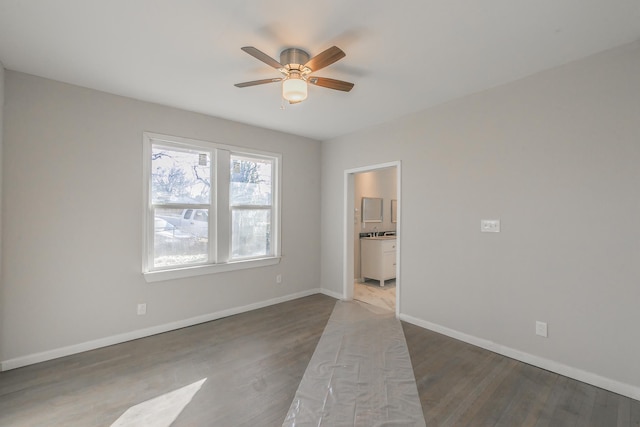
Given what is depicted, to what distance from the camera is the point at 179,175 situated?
137 inches

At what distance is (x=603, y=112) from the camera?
88.5 inches

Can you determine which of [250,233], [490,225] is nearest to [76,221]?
[250,233]

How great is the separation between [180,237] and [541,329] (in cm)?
392

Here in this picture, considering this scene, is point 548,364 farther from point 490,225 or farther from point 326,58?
point 326,58

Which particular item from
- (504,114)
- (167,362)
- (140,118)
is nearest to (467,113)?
(504,114)

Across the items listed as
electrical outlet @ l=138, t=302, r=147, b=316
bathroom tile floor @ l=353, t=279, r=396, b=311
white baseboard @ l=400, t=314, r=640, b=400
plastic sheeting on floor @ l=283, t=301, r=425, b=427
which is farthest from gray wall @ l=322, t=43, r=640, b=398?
electrical outlet @ l=138, t=302, r=147, b=316

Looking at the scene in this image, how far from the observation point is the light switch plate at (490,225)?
284cm

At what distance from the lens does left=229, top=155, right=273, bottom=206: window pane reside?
398 cm

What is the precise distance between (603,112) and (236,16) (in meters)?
2.89

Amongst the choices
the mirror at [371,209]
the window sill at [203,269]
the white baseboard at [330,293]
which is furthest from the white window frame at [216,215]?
the mirror at [371,209]

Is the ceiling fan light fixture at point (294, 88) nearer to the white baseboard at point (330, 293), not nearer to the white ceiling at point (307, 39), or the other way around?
the white ceiling at point (307, 39)

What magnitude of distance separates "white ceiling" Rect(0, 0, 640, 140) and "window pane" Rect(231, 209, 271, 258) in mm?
1705

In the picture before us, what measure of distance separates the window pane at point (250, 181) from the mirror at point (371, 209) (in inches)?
84.9

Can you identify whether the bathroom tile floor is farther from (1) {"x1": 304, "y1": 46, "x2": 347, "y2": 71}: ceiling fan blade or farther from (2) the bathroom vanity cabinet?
(1) {"x1": 304, "y1": 46, "x2": 347, "y2": 71}: ceiling fan blade
